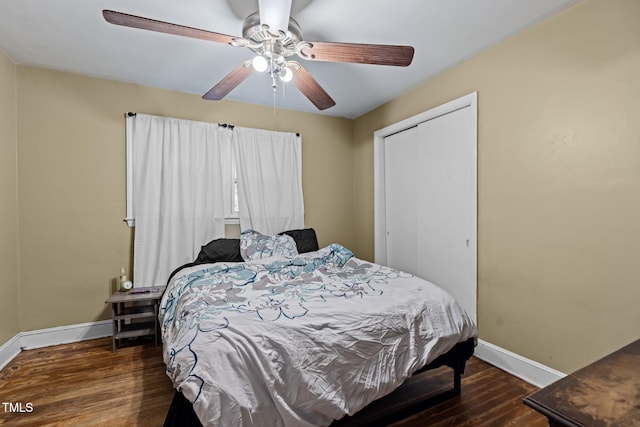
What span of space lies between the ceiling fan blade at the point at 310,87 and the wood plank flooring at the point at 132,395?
7.01ft

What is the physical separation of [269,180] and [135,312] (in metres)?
1.93

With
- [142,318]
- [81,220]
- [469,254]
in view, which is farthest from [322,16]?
[142,318]

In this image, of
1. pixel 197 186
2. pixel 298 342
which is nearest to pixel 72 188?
pixel 197 186

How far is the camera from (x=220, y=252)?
10.0 ft

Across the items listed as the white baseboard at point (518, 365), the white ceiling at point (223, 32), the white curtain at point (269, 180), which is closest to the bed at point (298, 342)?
the white baseboard at point (518, 365)

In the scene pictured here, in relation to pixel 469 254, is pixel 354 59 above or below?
above

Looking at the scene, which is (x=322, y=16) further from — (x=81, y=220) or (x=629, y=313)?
(x=81, y=220)

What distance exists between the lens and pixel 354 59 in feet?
6.14

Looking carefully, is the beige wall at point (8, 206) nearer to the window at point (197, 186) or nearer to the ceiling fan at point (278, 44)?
the window at point (197, 186)

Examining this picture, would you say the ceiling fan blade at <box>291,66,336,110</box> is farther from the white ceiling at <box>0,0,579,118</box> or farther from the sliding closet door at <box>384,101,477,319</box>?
the sliding closet door at <box>384,101,477,319</box>

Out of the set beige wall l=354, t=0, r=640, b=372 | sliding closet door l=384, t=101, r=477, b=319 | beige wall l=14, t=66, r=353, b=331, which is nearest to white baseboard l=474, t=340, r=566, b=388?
beige wall l=354, t=0, r=640, b=372

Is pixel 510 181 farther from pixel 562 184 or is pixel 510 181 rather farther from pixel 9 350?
pixel 9 350

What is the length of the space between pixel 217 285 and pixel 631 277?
99.2 inches

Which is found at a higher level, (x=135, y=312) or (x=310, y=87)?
(x=310, y=87)
